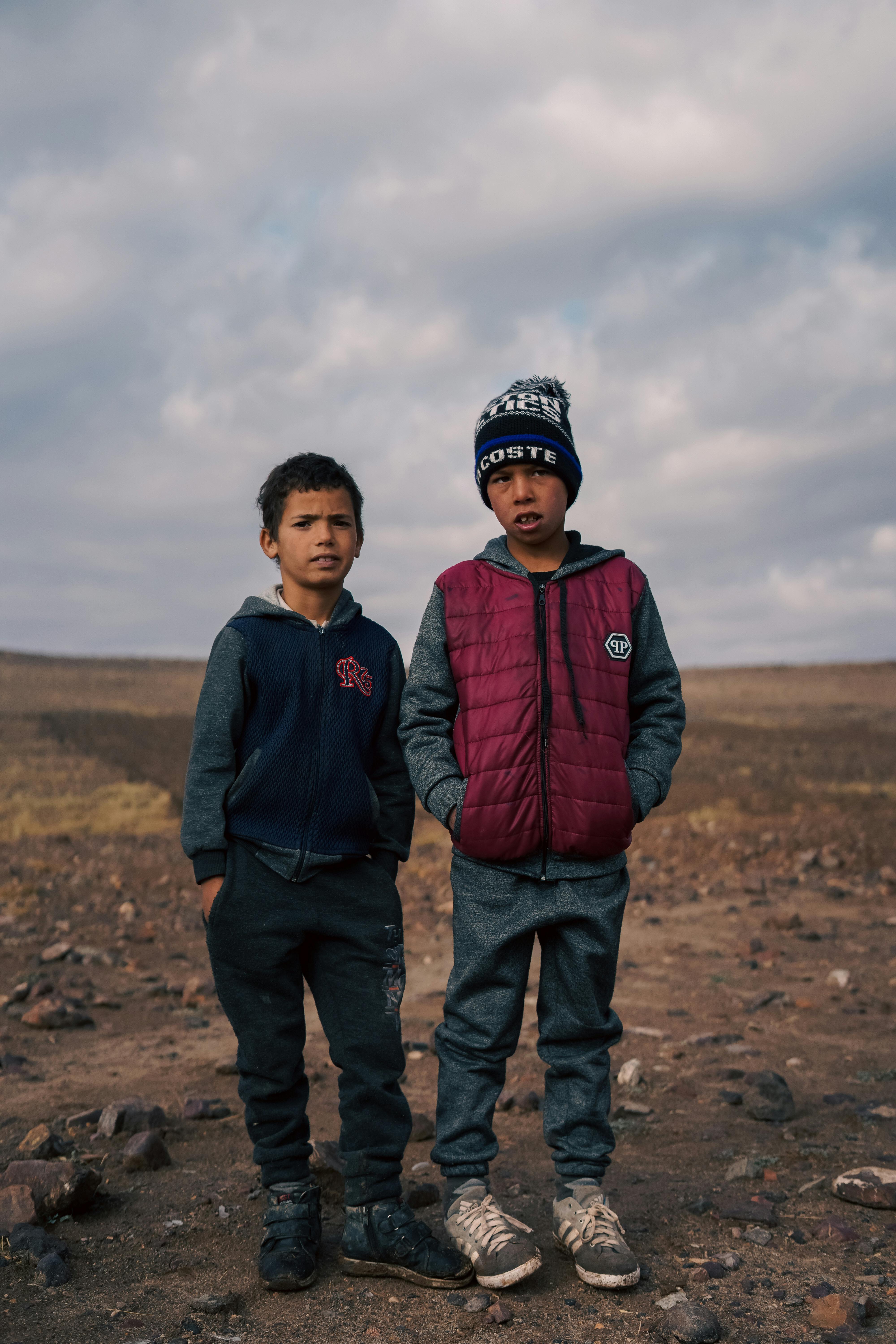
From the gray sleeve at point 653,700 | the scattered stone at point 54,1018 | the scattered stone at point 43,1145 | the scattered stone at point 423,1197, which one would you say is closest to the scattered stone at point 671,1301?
the scattered stone at point 423,1197

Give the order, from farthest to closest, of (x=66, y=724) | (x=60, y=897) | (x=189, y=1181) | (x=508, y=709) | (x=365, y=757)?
(x=66, y=724), (x=60, y=897), (x=189, y=1181), (x=365, y=757), (x=508, y=709)

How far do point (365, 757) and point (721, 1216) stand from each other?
69.7 inches

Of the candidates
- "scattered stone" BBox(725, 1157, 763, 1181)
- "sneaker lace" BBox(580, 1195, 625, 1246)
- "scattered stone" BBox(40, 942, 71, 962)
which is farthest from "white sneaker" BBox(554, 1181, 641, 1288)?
"scattered stone" BBox(40, 942, 71, 962)

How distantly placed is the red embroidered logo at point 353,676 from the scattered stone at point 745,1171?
2.08 metres

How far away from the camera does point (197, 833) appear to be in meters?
2.67

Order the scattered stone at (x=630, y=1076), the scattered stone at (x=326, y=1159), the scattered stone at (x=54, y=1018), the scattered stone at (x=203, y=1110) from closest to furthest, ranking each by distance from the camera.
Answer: the scattered stone at (x=326, y=1159), the scattered stone at (x=203, y=1110), the scattered stone at (x=630, y=1076), the scattered stone at (x=54, y=1018)

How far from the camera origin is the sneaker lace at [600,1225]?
8.38 feet

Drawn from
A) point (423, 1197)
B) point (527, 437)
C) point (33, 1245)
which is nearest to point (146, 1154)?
point (33, 1245)

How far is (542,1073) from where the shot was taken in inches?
180

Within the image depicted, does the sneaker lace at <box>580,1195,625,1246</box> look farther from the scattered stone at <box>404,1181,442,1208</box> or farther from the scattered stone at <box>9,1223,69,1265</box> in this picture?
the scattered stone at <box>9,1223,69,1265</box>

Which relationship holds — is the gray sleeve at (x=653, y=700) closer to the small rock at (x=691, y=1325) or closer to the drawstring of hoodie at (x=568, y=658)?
the drawstring of hoodie at (x=568, y=658)

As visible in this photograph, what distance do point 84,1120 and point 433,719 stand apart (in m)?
2.36

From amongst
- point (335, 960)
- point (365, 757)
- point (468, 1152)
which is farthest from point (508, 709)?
point (468, 1152)

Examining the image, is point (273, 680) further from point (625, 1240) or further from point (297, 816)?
point (625, 1240)
